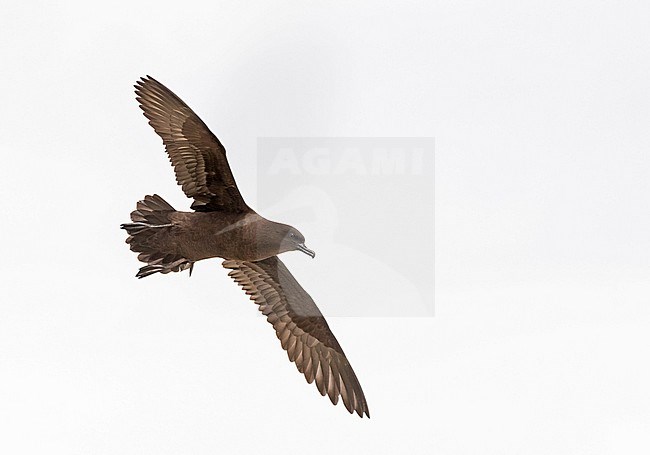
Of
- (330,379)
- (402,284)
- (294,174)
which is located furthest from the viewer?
(402,284)

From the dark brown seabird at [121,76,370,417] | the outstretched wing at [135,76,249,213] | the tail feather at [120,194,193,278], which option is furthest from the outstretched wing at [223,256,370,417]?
the tail feather at [120,194,193,278]

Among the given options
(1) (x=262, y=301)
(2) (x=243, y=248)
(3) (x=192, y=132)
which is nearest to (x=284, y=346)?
(1) (x=262, y=301)

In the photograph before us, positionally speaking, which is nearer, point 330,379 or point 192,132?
point 192,132

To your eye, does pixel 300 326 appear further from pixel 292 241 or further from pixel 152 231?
pixel 152 231

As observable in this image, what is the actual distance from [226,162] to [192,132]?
528 mm

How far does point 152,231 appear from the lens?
12469 millimetres

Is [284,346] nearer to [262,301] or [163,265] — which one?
[262,301]

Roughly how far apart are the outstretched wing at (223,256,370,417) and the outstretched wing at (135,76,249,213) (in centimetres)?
163

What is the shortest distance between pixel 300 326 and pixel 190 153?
2.88 metres

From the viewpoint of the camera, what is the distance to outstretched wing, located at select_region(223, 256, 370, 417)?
46.3 feet

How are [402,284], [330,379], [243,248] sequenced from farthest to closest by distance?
[402,284], [330,379], [243,248]

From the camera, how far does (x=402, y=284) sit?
17.3 m

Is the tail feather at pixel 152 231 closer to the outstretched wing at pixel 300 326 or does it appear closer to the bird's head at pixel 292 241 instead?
the bird's head at pixel 292 241

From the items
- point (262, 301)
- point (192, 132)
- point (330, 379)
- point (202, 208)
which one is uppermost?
point (192, 132)
